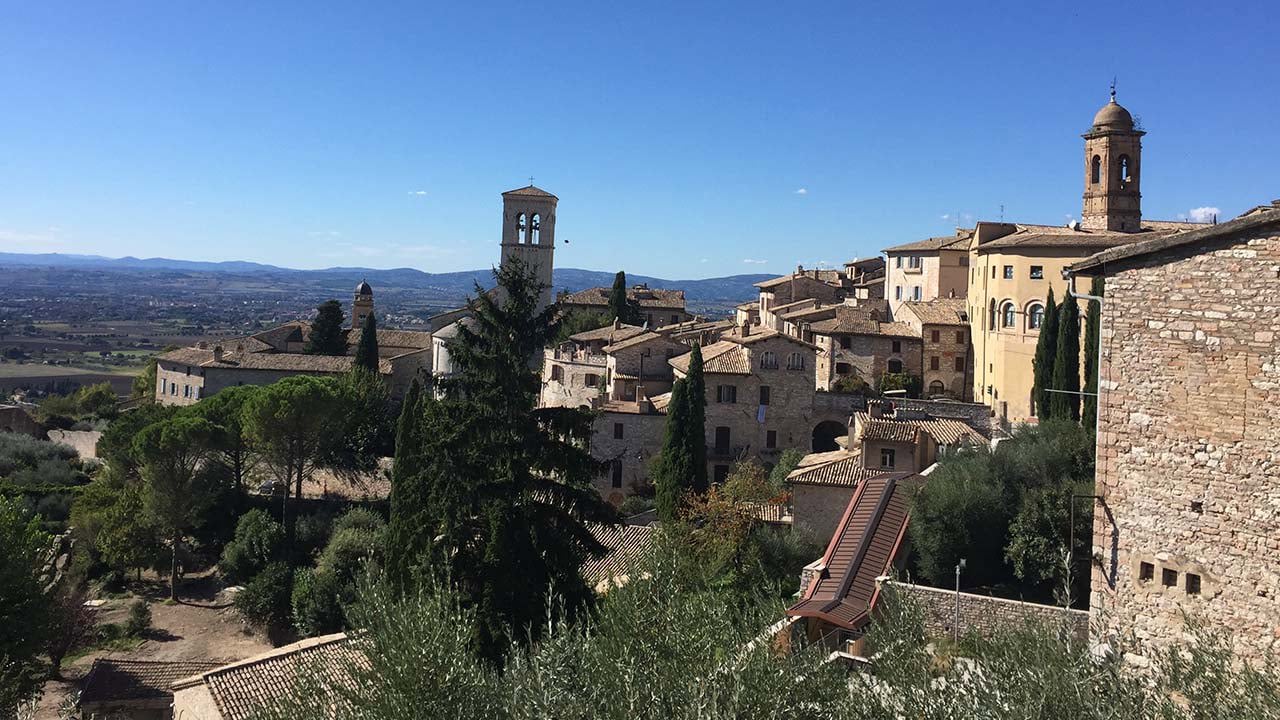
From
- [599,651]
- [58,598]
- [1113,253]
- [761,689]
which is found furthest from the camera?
[58,598]

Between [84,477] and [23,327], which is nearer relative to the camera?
[84,477]

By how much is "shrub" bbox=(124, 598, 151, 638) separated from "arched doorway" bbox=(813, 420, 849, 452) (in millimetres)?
23960

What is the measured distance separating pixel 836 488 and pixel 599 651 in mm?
18815

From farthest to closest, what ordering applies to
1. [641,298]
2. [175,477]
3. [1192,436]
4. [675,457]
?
[641,298], [175,477], [675,457], [1192,436]

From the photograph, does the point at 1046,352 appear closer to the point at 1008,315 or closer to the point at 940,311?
the point at 1008,315

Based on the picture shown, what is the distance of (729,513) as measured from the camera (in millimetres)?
24312

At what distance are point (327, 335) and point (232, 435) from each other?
2653 centimetres

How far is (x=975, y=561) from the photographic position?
19.0 meters

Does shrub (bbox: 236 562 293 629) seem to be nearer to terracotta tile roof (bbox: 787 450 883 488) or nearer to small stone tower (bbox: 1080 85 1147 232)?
terracotta tile roof (bbox: 787 450 883 488)

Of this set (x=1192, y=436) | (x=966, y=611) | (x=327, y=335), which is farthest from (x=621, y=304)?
(x=1192, y=436)

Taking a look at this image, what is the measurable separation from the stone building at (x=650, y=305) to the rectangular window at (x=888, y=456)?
119 feet

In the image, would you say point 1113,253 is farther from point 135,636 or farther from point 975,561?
point 135,636

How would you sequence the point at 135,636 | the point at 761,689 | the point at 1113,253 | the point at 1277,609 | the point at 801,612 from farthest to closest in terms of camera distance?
the point at 135,636, the point at 801,612, the point at 1113,253, the point at 1277,609, the point at 761,689

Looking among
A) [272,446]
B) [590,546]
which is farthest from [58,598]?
[590,546]
